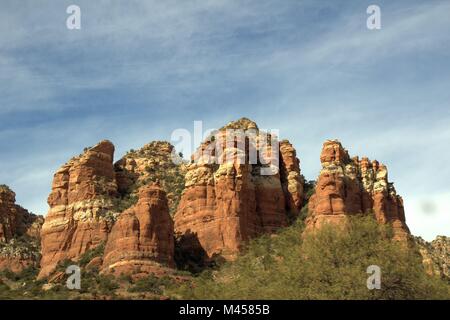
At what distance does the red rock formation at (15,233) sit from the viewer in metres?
109

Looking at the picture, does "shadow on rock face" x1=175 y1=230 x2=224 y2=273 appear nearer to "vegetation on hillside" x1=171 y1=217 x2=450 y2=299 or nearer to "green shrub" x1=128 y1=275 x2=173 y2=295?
"green shrub" x1=128 y1=275 x2=173 y2=295

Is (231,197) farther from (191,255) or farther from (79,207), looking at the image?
(79,207)

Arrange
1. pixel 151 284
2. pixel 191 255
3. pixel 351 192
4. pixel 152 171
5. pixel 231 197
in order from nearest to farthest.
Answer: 1. pixel 151 284
2. pixel 191 255
3. pixel 231 197
4. pixel 351 192
5. pixel 152 171

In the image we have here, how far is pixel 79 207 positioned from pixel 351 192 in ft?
120

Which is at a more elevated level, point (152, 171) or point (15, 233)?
point (152, 171)

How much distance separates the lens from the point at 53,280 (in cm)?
8806

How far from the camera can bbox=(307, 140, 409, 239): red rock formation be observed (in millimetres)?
97312

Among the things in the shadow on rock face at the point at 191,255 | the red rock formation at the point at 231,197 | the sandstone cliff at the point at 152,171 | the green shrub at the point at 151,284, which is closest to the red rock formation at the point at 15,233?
the sandstone cliff at the point at 152,171

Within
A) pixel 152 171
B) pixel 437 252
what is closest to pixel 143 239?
pixel 152 171

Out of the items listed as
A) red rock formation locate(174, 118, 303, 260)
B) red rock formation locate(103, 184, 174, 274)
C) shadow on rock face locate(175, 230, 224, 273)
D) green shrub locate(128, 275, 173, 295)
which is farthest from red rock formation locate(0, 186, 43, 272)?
green shrub locate(128, 275, 173, 295)

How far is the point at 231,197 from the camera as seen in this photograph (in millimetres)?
98625

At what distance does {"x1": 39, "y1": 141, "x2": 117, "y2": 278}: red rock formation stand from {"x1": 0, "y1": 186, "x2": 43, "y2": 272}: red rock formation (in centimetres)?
594
